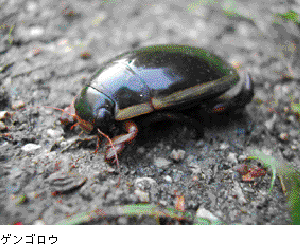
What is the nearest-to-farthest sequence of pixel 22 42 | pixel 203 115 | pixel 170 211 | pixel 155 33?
pixel 170 211
pixel 203 115
pixel 22 42
pixel 155 33

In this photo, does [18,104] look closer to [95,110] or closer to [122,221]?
[95,110]

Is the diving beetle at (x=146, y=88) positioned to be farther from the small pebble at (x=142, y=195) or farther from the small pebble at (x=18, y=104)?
the small pebble at (x=18, y=104)

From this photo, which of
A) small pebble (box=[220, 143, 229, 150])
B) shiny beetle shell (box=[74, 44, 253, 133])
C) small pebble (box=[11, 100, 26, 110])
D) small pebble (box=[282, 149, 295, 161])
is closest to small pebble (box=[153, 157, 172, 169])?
shiny beetle shell (box=[74, 44, 253, 133])

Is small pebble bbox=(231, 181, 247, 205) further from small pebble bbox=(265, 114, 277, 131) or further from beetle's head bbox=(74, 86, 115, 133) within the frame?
beetle's head bbox=(74, 86, 115, 133)

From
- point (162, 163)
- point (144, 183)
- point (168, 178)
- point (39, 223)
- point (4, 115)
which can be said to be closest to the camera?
point (39, 223)

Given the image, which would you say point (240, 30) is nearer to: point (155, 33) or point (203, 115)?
point (155, 33)

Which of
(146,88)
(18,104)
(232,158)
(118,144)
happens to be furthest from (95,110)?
(232,158)
